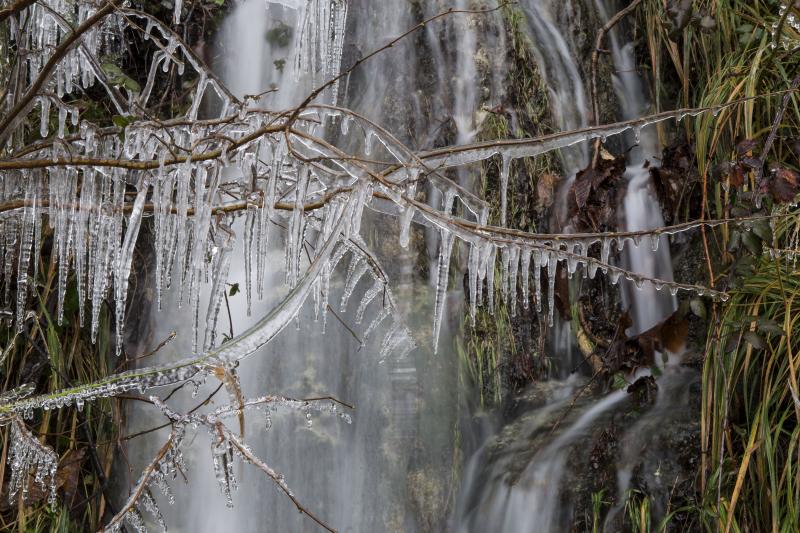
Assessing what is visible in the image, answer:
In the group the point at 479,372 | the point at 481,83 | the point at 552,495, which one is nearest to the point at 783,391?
the point at 552,495

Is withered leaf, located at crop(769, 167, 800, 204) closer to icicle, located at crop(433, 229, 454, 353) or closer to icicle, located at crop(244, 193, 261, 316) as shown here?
icicle, located at crop(433, 229, 454, 353)

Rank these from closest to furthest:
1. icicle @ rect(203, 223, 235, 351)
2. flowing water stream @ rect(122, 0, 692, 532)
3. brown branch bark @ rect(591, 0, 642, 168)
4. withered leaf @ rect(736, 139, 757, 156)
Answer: icicle @ rect(203, 223, 235, 351)
withered leaf @ rect(736, 139, 757, 156)
flowing water stream @ rect(122, 0, 692, 532)
brown branch bark @ rect(591, 0, 642, 168)

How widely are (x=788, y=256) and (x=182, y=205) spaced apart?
1951 millimetres

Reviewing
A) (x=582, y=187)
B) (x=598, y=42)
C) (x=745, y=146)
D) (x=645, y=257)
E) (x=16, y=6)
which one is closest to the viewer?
(x=16, y=6)

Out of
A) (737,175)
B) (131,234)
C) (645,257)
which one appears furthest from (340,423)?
(131,234)

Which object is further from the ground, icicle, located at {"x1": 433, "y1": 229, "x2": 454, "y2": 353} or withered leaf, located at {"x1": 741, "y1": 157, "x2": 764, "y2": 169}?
withered leaf, located at {"x1": 741, "y1": 157, "x2": 764, "y2": 169}

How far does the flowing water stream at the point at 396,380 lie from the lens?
10.4 ft

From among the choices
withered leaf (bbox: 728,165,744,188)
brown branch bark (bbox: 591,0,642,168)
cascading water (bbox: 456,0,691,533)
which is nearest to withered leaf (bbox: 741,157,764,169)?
withered leaf (bbox: 728,165,744,188)

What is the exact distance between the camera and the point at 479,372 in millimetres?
3387

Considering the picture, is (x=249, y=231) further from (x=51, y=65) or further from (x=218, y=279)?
(x=51, y=65)

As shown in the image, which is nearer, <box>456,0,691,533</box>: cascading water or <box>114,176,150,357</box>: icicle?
<box>114,176,150,357</box>: icicle

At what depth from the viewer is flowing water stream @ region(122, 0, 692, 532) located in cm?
316

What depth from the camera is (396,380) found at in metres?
3.33

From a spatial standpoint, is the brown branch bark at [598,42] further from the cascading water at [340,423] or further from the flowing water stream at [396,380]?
the cascading water at [340,423]
